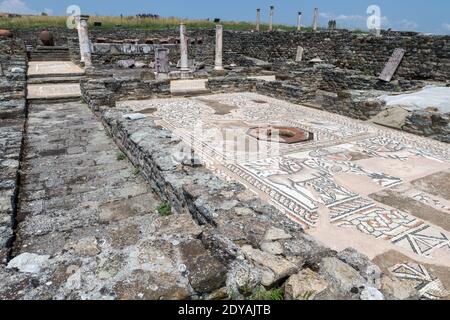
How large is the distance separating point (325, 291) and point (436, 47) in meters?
13.2

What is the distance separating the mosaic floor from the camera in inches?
136

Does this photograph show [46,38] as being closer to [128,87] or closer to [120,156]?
[128,87]

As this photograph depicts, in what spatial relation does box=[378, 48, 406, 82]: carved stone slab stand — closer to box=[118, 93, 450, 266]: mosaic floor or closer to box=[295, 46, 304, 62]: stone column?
box=[295, 46, 304, 62]: stone column

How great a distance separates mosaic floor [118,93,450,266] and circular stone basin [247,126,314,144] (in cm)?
14

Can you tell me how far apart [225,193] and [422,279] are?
1929 mm

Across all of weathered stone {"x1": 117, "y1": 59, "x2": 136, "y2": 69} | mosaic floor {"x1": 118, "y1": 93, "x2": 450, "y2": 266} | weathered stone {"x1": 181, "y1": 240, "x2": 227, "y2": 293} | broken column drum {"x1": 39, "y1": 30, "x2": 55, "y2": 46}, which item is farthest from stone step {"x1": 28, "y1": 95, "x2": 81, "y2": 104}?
broken column drum {"x1": 39, "y1": 30, "x2": 55, "y2": 46}

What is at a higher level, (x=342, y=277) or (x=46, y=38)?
(x=46, y=38)

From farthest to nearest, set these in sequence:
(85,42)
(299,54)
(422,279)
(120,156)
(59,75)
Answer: (299,54) → (85,42) → (59,75) → (120,156) → (422,279)

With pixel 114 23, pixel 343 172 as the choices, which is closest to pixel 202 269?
pixel 343 172

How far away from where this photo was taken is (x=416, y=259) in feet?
9.62

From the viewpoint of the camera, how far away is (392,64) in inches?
509

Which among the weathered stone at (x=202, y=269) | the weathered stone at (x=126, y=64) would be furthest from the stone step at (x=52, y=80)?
the weathered stone at (x=202, y=269)
